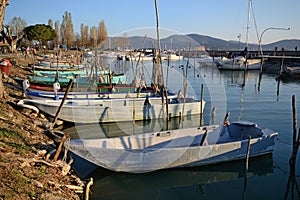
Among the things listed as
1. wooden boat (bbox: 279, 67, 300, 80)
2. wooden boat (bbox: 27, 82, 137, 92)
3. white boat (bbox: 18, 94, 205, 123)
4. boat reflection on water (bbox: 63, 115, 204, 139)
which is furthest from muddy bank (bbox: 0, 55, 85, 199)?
wooden boat (bbox: 279, 67, 300, 80)

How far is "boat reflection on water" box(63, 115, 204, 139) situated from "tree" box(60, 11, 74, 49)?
176ft

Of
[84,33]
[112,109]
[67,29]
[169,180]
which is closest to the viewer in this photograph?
[169,180]

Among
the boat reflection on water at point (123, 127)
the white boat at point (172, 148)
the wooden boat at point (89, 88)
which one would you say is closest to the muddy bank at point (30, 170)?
the white boat at point (172, 148)

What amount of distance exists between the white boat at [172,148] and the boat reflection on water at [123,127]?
3448 millimetres

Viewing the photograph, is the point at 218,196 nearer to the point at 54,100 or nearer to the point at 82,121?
the point at 82,121

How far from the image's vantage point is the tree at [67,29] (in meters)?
61.0

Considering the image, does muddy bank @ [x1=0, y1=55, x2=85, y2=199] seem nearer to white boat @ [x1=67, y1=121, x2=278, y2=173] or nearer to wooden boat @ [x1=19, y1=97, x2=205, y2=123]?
white boat @ [x1=67, y1=121, x2=278, y2=173]

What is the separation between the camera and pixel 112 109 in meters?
12.9

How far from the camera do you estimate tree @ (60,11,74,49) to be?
6103cm

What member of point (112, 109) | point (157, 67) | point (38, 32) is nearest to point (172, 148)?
point (112, 109)

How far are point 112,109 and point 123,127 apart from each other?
1.02 meters

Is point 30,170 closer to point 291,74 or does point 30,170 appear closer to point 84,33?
point 291,74

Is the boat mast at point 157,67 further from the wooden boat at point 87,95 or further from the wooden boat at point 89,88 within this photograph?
the wooden boat at point 89,88

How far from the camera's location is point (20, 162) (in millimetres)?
5895
